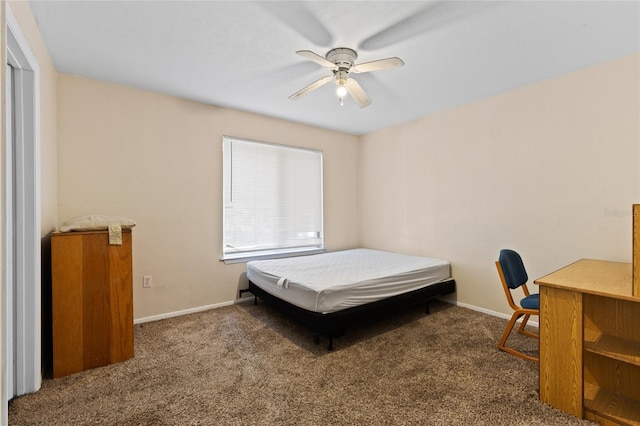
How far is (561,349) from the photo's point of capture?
1698mm

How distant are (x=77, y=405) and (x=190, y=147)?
2.51m

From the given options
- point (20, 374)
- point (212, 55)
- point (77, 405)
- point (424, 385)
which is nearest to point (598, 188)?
point (424, 385)

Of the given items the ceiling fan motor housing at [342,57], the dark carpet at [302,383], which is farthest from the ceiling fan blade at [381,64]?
the dark carpet at [302,383]

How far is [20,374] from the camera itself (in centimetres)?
185

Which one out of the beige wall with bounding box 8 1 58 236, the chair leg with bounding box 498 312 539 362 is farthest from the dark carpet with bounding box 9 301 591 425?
the beige wall with bounding box 8 1 58 236

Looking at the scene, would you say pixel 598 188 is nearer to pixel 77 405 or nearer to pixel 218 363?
pixel 218 363

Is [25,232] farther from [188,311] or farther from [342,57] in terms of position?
[342,57]

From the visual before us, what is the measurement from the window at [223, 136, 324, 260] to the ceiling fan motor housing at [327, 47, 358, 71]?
1.87m

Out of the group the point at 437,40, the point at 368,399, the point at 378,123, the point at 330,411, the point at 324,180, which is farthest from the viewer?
the point at 324,180

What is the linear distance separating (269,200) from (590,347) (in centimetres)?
340

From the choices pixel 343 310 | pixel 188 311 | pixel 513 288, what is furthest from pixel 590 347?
pixel 188 311

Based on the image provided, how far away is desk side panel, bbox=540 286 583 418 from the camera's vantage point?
1644 mm

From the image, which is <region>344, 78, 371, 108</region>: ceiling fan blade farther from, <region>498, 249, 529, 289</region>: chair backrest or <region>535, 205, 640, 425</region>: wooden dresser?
<region>535, 205, 640, 425</region>: wooden dresser

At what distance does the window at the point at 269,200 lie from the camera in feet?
12.1
